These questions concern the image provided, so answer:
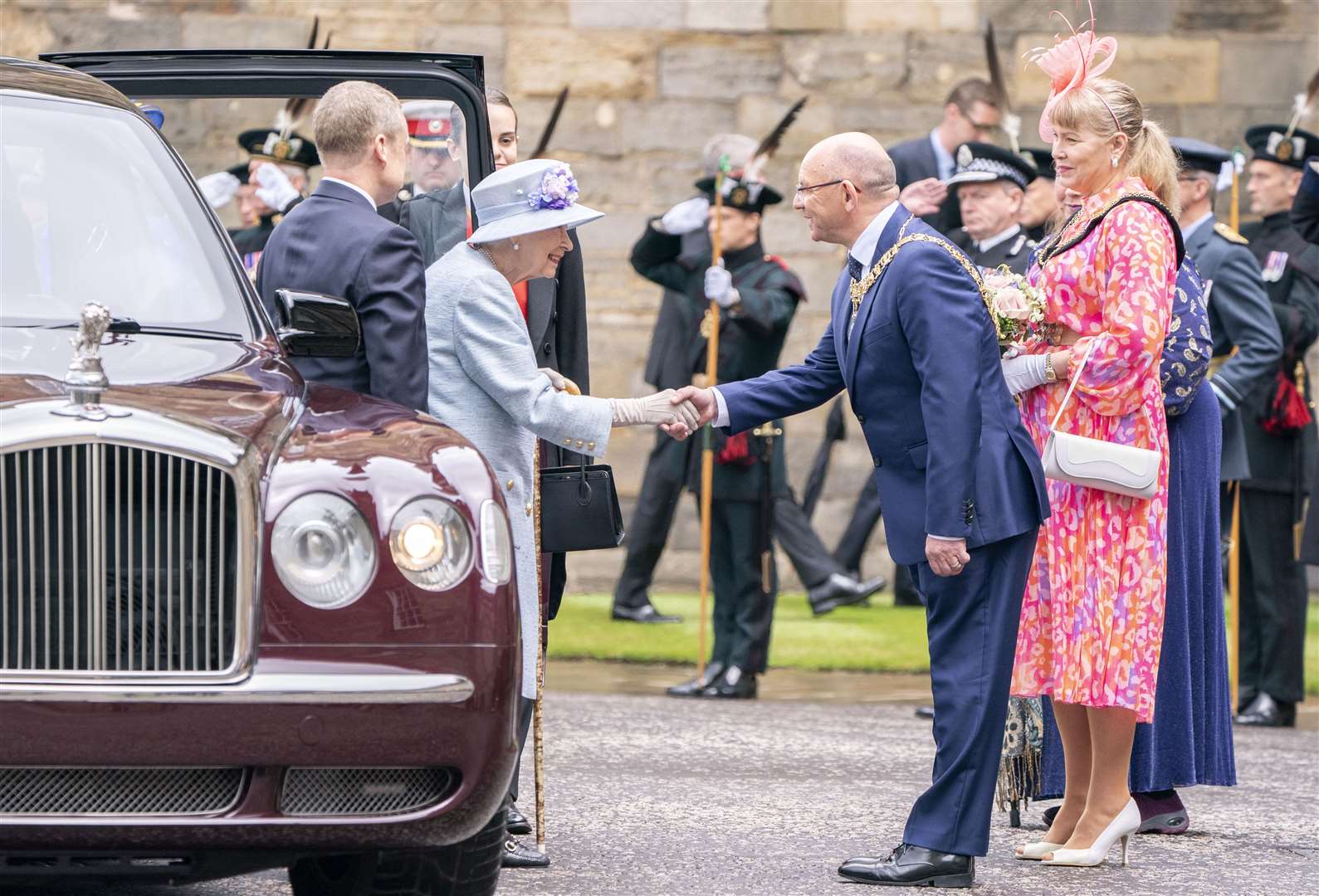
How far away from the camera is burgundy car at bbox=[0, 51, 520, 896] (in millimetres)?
3969

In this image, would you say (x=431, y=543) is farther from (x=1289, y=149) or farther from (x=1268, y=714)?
(x=1289, y=149)

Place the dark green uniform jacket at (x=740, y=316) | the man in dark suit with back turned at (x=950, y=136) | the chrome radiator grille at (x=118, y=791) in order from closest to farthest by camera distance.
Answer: the chrome radiator grille at (x=118, y=791), the dark green uniform jacket at (x=740, y=316), the man in dark suit with back turned at (x=950, y=136)

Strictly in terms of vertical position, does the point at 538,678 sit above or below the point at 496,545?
below

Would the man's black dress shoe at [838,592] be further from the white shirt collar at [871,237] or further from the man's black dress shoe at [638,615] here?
the white shirt collar at [871,237]

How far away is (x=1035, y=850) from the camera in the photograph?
6059 mm

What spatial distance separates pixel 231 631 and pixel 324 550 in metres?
0.24

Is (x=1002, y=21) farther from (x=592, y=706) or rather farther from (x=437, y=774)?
(x=437, y=774)

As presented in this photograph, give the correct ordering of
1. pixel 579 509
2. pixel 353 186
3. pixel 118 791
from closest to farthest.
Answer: pixel 118 791
pixel 579 509
pixel 353 186

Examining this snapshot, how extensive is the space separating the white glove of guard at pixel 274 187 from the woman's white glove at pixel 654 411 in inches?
173

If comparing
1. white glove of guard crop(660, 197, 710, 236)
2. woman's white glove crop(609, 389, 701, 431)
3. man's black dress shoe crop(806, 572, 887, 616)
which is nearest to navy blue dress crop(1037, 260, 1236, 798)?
woman's white glove crop(609, 389, 701, 431)

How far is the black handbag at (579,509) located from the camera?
5797 millimetres

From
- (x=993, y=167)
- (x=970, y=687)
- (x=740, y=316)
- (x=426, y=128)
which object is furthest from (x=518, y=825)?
(x=740, y=316)

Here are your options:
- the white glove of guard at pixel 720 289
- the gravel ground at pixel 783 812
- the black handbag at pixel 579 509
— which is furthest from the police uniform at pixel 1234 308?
the black handbag at pixel 579 509

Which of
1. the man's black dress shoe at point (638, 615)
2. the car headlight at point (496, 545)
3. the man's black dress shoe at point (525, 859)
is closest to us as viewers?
the car headlight at point (496, 545)
